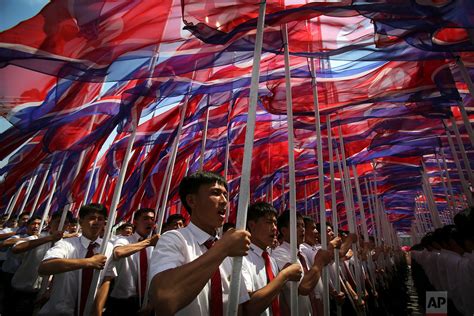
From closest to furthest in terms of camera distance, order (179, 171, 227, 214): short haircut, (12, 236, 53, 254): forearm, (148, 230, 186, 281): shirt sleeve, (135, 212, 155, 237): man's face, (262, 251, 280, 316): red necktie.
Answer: (148, 230, 186, 281): shirt sleeve → (179, 171, 227, 214): short haircut → (262, 251, 280, 316): red necktie → (12, 236, 53, 254): forearm → (135, 212, 155, 237): man's face

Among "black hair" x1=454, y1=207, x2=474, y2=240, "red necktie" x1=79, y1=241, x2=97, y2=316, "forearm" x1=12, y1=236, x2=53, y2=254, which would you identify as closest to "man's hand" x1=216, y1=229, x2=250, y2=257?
"red necktie" x1=79, y1=241, x2=97, y2=316

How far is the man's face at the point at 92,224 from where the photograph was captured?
→ 12.5 feet

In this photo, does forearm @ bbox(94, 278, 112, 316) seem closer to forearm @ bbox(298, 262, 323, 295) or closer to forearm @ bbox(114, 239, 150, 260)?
forearm @ bbox(114, 239, 150, 260)

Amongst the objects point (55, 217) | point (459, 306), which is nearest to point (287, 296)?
point (459, 306)

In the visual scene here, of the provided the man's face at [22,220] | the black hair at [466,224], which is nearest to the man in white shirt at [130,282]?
the black hair at [466,224]

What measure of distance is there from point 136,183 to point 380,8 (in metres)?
6.64

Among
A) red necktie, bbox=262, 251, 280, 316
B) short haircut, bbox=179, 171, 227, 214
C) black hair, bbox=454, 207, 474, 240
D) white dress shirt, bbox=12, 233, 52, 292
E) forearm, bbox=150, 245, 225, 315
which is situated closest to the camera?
forearm, bbox=150, 245, 225, 315

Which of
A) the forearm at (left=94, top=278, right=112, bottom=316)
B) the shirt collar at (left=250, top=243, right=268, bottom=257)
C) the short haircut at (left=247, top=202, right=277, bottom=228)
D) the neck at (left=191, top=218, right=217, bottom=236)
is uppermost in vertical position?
the short haircut at (left=247, top=202, right=277, bottom=228)

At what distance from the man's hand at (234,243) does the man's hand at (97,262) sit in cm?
206

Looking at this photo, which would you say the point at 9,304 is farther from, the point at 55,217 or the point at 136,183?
the point at 136,183

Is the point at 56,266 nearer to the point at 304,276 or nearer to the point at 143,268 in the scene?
the point at 143,268

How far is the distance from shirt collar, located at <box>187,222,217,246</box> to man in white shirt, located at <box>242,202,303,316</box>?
459mm

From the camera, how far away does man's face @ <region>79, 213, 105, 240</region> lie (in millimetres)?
3797

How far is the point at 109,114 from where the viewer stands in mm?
5684
